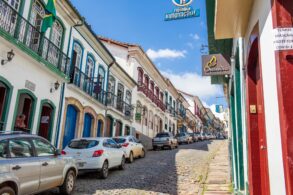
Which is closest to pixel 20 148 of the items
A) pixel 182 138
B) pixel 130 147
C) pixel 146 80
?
pixel 130 147

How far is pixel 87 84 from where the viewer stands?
18797 millimetres

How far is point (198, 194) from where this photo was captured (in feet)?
28.3

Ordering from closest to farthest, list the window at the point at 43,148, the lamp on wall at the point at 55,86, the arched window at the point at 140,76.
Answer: the window at the point at 43,148 < the lamp on wall at the point at 55,86 < the arched window at the point at 140,76

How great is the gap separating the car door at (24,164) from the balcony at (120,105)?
592 inches

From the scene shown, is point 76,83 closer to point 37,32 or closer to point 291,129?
point 37,32

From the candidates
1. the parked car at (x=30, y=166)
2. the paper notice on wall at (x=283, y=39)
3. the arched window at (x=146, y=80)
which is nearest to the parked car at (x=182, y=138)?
the arched window at (x=146, y=80)

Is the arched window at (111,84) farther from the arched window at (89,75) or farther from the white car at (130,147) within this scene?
the white car at (130,147)

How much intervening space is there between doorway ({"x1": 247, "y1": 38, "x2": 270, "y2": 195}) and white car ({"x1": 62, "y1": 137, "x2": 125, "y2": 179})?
300 inches

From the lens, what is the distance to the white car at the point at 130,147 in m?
16.6

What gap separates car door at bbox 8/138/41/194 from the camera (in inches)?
247

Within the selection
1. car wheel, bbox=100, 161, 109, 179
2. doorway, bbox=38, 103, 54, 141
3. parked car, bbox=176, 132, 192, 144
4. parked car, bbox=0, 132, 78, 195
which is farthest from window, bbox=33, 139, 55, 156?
parked car, bbox=176, 132, 192, 144

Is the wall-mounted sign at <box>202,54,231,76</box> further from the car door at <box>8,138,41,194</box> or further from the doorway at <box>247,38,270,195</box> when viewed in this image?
the car door at <box>8,138,41,194</box>

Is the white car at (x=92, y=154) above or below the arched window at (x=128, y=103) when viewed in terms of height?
below

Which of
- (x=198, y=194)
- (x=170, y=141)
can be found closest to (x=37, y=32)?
(x=198, y=194)
